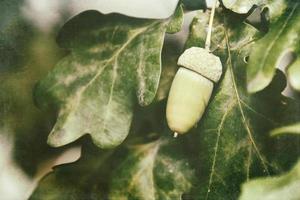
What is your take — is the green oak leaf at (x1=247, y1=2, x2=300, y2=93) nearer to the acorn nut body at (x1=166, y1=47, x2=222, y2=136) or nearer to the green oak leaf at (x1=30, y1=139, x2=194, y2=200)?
the acorn nut body at (x1=166, y1=47, x2=222, y2=136)

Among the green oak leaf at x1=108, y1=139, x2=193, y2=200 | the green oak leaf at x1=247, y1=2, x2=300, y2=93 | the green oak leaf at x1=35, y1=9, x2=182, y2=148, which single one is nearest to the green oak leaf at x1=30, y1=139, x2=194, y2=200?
the green oak leaf at x1=108, y1=139, x2=193, y2=200

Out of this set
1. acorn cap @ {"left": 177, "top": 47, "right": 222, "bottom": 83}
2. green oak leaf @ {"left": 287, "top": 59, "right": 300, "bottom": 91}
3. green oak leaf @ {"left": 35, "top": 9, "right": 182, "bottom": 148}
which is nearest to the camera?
green oak leaf @ {"left": 287, "top": 59, "right": 300, "bottom": 91}

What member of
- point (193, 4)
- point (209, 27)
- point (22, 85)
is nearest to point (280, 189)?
point (209, 27)

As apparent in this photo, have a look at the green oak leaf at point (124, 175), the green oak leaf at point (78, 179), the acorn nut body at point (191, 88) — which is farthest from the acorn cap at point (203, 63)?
the green oak leaf at point (78, 179)

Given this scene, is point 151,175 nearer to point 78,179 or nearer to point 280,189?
point 78,179

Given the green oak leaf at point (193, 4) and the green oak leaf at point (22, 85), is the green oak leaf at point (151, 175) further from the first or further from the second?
the green oak leaf at point (193, 4)

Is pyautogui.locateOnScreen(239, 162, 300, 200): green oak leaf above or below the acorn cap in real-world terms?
below
